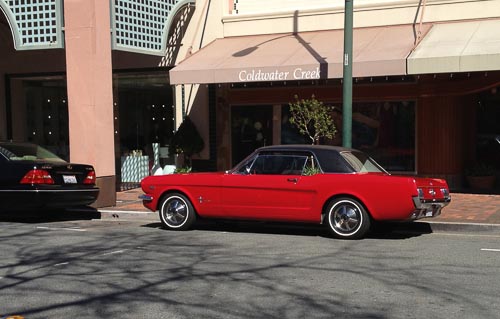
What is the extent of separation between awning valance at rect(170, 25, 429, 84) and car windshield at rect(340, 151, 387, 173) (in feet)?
12.2

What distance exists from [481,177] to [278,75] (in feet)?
18.8

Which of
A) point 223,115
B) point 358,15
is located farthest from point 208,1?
point 358,15

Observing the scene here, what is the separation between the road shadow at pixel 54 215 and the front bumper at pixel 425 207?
20.9 ft

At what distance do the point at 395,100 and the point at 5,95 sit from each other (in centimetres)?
1245

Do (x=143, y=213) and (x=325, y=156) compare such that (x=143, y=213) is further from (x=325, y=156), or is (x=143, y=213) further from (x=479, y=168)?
(x=479, y=168)

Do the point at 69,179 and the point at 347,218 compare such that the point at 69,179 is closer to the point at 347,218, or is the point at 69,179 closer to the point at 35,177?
the point at 35,177

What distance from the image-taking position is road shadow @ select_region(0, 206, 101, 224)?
11570mm

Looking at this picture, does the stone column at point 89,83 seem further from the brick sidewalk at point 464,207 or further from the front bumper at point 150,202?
the front bumper at point 150,202

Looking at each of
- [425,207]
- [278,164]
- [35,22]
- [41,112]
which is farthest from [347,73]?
[41,112]

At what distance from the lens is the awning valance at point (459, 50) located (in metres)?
11.8

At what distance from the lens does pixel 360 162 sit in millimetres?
9336

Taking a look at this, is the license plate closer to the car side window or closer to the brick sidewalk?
the brick sidewalk

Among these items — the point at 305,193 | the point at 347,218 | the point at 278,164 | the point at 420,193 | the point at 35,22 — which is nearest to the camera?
the point at 420,193

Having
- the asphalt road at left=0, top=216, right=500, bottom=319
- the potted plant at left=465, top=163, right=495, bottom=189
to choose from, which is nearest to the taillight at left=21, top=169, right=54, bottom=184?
the asphalt road at left=0, top=216, right=500, bottom=319
